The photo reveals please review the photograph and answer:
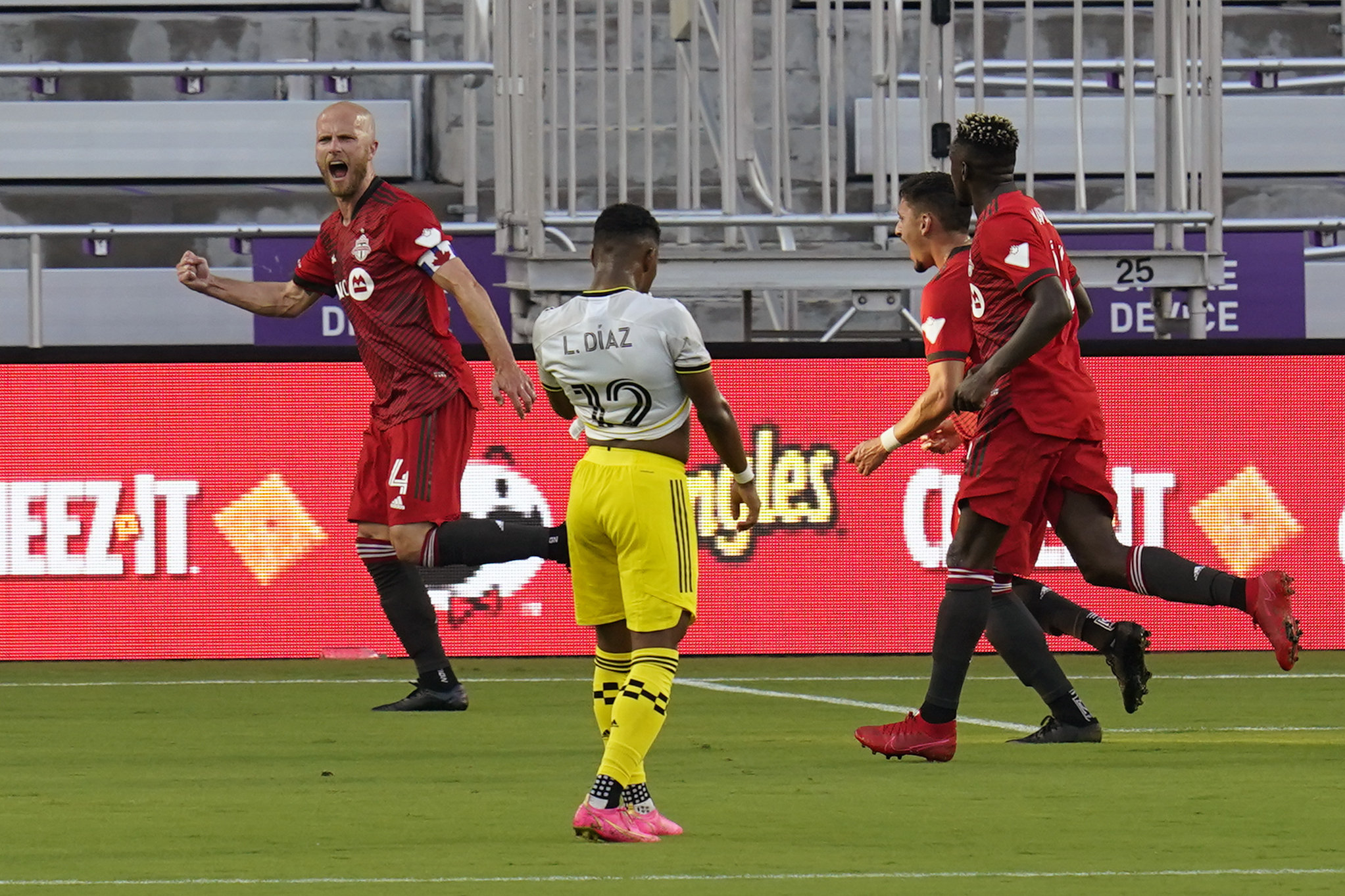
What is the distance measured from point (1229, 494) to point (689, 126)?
3999 millimetres

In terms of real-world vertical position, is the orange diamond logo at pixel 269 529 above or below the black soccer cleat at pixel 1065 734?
above

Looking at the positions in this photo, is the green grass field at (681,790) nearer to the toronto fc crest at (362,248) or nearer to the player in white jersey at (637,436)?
the player in white jersey at (637,436)

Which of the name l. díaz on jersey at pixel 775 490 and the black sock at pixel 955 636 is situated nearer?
the black sock at pixel 955 636

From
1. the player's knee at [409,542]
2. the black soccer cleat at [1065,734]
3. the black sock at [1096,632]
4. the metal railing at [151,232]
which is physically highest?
the metal railing at [151,232]

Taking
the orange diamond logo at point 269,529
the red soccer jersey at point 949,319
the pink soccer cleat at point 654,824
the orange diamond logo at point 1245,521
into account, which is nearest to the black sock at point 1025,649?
the red soccer jersey at point 949,319

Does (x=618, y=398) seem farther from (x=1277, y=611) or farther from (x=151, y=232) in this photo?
(x=151, y=232)

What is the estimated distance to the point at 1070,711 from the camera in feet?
21.7

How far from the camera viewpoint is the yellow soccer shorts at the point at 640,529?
5051mm

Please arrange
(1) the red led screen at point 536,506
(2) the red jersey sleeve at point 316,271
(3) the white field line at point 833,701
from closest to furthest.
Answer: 1. (3) the white field line at point 833,701
2. (2) the red jersey sleeve at point 316,271
3. (1) the red led screen at point 536,506

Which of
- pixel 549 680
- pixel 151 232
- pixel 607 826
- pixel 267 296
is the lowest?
pixel 549 680

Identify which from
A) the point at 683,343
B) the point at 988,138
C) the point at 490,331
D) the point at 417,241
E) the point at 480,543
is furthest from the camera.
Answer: the point at 480,543

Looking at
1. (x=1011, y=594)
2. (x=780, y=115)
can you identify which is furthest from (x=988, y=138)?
(x=780, y=115)

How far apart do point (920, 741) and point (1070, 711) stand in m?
0.67

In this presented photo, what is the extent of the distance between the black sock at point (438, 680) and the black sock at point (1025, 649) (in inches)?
80.2
